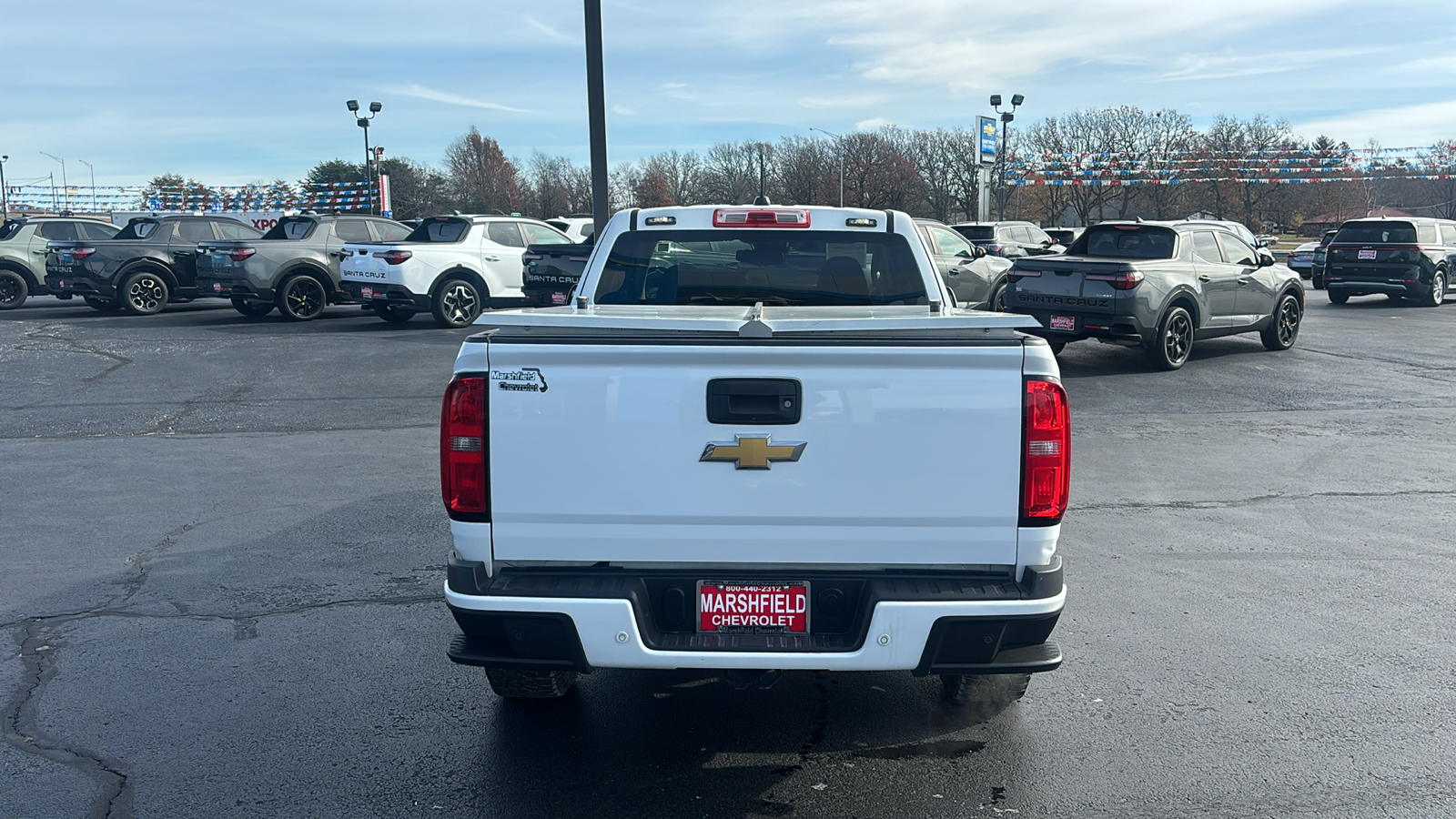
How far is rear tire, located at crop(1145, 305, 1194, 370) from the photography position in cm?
1293

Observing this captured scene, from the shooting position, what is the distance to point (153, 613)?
5.23m

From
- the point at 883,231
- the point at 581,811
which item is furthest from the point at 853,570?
the point at 883,231

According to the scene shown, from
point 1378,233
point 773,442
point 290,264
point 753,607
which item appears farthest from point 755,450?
point 1378,233

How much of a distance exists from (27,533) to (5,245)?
18976mm

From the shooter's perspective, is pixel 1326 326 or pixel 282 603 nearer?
pixel 282 603

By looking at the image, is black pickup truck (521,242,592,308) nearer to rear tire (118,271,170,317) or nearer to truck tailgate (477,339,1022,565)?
rear tire (118,271,170,317)

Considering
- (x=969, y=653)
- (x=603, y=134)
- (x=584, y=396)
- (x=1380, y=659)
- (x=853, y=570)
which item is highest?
(x=603, y=134)

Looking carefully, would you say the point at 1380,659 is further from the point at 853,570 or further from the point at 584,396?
the point at 584,396

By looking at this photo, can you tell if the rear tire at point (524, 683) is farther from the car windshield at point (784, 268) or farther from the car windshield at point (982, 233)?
the car windshield at point (982, 233)

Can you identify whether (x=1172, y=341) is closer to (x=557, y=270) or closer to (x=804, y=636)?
(x=557, y=270)

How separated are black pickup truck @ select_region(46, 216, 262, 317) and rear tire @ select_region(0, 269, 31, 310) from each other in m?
1.56

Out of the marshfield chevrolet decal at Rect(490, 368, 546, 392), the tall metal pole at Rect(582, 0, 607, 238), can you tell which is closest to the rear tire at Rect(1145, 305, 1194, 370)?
the tall metal pole at Rect(582, 0, 607, 238)

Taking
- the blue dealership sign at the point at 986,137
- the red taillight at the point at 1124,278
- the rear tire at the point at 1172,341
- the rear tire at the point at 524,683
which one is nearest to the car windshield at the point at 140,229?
the red taillight at the point at 1124,278

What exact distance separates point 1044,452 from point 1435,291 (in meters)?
23.5
